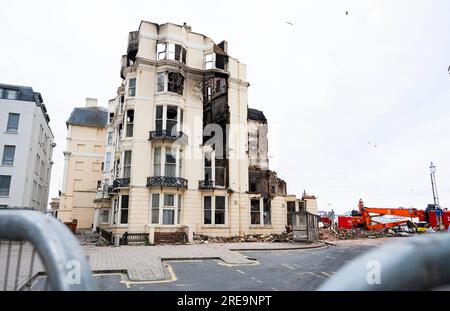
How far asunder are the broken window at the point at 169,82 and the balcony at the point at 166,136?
3.61m

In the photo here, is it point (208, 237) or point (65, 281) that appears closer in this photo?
point (65, 281)

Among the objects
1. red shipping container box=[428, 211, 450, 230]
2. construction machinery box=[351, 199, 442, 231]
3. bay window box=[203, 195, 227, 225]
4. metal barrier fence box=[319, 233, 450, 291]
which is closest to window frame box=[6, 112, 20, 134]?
bay window box=[203, 195, 227, 225]

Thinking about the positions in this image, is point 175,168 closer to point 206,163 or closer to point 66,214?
point 206,163

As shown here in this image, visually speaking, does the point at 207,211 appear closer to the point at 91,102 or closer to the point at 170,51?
the point at 170,51

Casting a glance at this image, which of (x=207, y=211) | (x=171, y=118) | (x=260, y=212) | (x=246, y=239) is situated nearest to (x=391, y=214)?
(x=260, y=212)

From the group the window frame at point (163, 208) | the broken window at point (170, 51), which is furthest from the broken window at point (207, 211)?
the broken window at point (170, 51)

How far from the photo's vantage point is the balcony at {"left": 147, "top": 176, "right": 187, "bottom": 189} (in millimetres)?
24688

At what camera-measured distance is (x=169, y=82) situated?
1064 inches

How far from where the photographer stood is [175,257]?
14961mm

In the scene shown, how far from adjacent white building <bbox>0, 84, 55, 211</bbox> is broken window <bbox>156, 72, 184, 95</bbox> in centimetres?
1803

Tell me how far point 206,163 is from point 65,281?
87.0ft

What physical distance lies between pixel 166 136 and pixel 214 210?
23.4ft

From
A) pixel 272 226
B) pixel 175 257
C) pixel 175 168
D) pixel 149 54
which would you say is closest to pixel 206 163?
pixel 175 168
